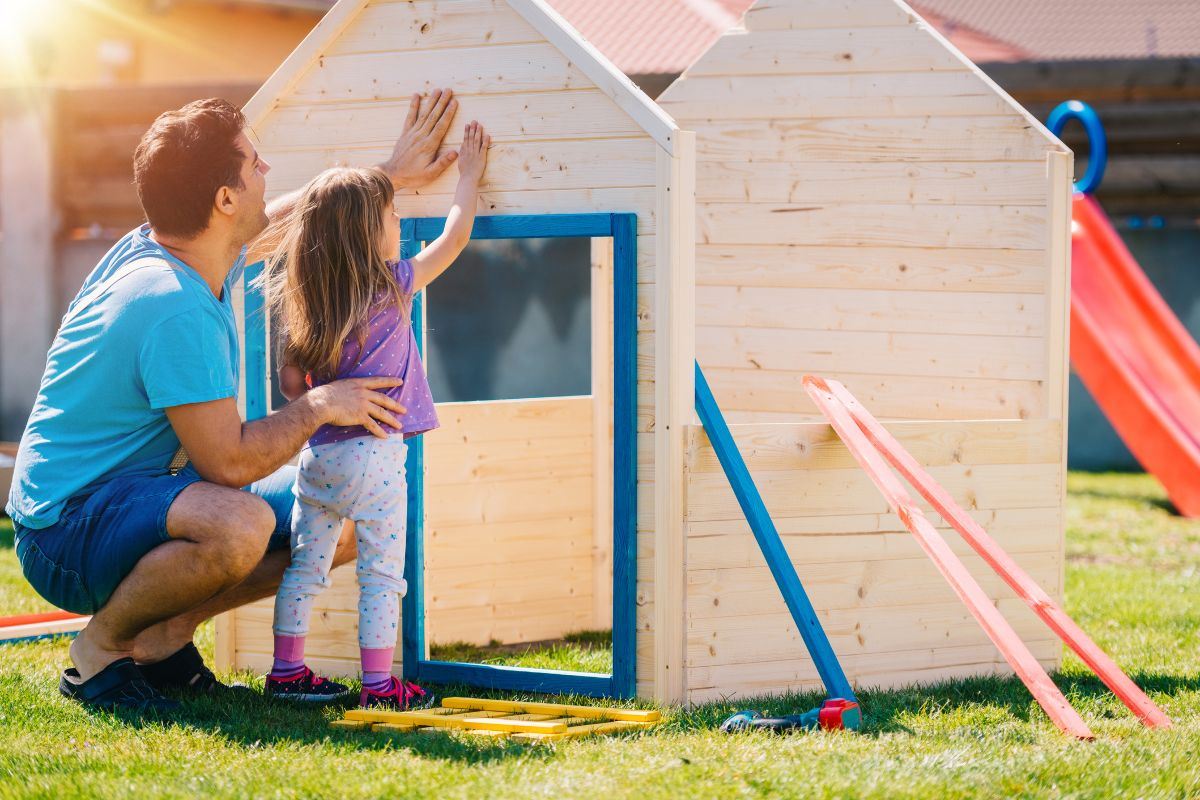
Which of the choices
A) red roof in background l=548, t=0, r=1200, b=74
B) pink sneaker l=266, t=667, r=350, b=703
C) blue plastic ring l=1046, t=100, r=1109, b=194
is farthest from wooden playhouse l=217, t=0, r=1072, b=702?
red roof in background l=548, t=0, r=1200, b=74

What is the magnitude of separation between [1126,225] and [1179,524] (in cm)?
292

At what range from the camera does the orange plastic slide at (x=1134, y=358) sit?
7.99 meters

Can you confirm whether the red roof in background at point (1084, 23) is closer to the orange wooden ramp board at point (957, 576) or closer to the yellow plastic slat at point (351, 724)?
the orange wooden ramp board at point (957, 576)

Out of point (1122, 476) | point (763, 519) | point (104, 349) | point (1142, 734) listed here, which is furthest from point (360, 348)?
point (1122, 476)

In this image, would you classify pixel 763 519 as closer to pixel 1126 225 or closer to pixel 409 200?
pixel 409 200

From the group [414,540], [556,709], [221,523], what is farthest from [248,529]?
[556,709]

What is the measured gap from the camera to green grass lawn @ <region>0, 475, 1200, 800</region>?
2783 millimetres

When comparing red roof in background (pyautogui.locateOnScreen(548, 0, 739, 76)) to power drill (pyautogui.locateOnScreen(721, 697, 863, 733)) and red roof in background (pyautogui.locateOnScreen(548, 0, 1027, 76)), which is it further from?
power drill (pyautogui.locateOnScreen(721, 697, 863, 733))

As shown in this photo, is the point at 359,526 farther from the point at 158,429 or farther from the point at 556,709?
the point at 556,709

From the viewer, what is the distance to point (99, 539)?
11.1 feet

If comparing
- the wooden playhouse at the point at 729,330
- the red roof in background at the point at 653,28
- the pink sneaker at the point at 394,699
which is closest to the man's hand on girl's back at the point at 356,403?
the wooden playhouse at the point at 729,330

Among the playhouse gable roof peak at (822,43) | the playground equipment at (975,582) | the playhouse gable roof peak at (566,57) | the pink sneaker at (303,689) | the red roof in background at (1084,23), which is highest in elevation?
the red roof in background at (1084,23)

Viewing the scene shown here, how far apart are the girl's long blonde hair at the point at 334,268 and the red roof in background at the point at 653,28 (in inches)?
245

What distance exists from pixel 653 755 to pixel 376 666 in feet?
2.84
